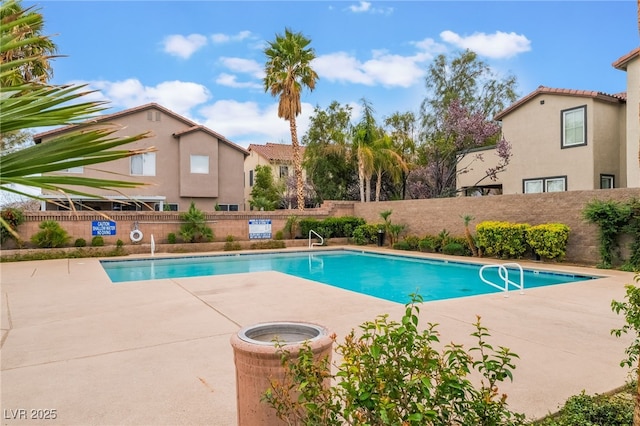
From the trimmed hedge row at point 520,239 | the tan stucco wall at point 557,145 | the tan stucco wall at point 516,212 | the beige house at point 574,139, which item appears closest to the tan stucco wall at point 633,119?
the beige house at point 574,139

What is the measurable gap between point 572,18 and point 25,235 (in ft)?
72.9

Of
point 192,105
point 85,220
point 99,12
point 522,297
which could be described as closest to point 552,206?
point 522,297

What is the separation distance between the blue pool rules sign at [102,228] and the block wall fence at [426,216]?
161mm

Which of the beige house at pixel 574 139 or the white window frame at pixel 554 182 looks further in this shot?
the white window frame at pixel 554 182

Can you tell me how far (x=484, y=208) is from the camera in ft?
Answer: 53.2

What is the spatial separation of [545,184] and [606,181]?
217cm

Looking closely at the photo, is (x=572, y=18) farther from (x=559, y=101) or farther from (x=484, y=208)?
(x=484, y=208)

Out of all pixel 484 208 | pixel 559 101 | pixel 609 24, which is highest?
pixel 609 24

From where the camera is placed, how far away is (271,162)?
3409 centimetres

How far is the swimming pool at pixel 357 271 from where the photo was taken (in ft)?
36.2

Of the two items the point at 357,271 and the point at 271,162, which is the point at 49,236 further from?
the point at 271,162

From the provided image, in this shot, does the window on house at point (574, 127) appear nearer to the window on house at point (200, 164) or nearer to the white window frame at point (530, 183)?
the white window frame at point (530, 183)

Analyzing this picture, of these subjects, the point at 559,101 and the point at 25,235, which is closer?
the point at 25,235

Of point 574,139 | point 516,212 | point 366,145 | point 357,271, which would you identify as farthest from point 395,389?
point 366,145
